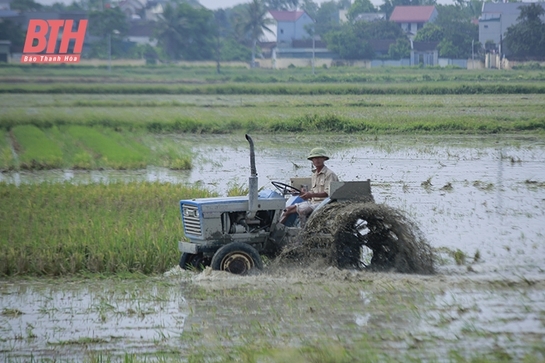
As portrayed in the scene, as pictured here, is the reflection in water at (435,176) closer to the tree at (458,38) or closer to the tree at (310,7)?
the tree at (458,38)

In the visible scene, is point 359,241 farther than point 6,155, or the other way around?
point 6,155

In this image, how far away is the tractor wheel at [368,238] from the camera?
791 centimetres

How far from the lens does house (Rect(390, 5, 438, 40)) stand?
71125 mm

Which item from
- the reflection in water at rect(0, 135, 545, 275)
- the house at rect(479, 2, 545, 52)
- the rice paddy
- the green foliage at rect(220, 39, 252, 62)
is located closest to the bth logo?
the green foliage at rect(220, 39, 252, 62)

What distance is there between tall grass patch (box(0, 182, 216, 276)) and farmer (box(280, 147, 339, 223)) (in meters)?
1.39

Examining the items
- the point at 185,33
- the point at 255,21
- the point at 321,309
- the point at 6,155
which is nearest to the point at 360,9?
the point at 255,21

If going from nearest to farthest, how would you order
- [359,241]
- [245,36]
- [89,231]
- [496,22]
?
1. [359,241]
2. [89,231]
3. [496,22]
4. [245,36]

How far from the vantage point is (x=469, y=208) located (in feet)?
41.2

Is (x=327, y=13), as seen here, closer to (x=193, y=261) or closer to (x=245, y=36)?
(x=245, y=36)

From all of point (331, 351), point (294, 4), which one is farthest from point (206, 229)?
point (294, 4)

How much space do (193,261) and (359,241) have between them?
5.27ft

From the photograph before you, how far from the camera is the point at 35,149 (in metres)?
20.1

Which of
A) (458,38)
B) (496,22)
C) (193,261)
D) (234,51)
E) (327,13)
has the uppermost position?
(327,13)

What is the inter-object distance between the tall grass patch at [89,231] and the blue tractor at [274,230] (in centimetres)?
62
